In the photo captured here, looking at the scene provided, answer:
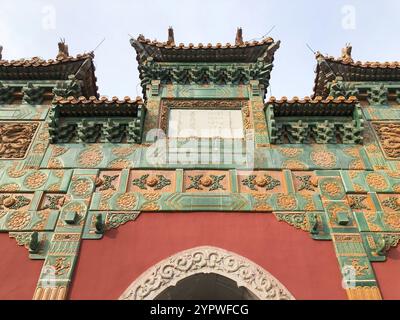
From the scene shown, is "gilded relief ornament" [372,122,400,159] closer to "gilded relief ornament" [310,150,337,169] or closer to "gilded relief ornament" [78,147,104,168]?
"gilded relief ornament" [310,150,337,169]

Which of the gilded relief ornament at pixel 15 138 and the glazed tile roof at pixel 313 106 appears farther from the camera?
the glazed tile roof at pixel 313 106

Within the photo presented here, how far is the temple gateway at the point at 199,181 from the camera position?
19.9ft

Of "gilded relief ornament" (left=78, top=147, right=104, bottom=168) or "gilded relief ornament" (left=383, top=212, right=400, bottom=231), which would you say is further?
"gilded relief ornament" (left=78, top=147, right=104, bottom=168)

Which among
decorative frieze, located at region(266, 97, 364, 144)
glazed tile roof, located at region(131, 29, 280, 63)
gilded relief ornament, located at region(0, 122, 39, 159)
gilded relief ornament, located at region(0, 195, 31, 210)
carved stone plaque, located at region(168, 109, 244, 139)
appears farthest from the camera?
glazed tile roof, located at region(131, 29, 280, 63)

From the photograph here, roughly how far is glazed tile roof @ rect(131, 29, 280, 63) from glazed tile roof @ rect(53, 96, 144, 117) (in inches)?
80.4

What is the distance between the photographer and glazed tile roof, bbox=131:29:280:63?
9688 mm

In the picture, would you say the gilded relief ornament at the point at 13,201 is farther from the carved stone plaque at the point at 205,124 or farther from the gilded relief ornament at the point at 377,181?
the gilded relief ornament at the point at 377,181

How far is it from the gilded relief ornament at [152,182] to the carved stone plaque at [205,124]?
122 centimetres

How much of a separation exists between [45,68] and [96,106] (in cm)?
204

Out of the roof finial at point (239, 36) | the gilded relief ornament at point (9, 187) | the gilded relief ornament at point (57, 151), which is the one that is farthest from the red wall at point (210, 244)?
the roof finial at point (239, 36)

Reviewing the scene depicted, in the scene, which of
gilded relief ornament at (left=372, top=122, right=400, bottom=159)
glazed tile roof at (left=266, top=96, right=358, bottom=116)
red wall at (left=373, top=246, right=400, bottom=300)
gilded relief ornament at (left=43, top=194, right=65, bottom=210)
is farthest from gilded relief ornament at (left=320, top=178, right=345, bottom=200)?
gilded relief ornament at (left=43, top=194, right=65, bottom=210)

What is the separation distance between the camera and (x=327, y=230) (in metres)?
6.62
